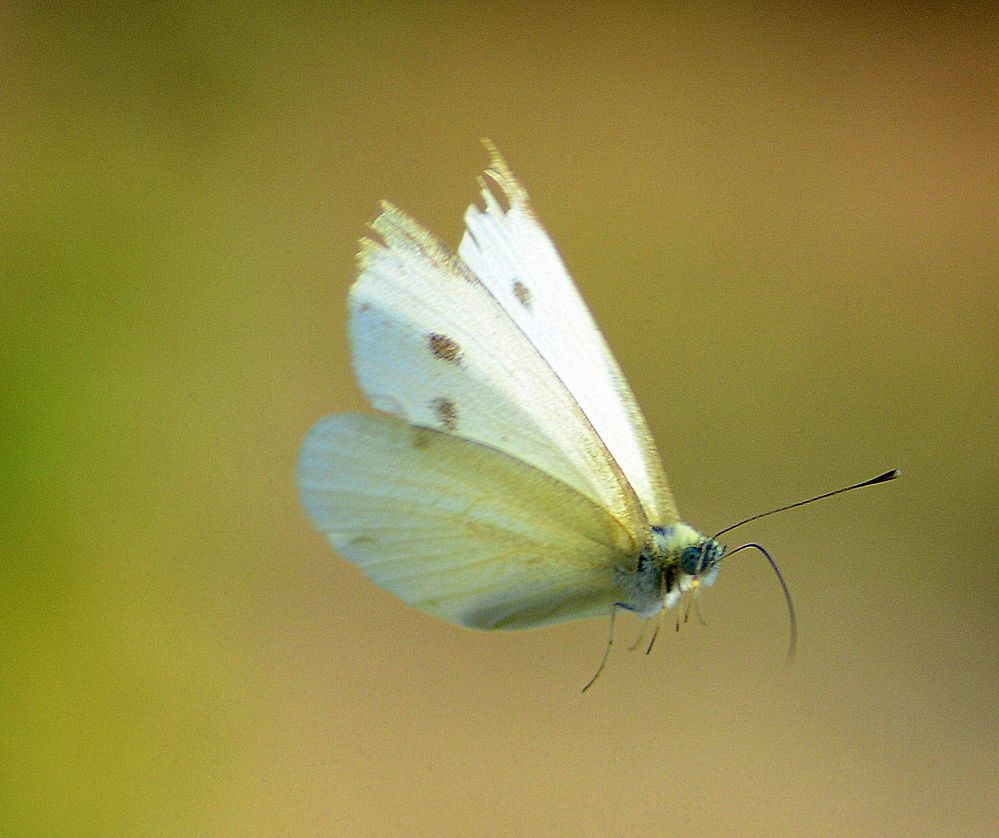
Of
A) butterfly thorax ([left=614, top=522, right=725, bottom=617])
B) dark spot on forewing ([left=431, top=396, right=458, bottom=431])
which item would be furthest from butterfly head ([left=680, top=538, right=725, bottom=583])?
dark spot on forewing ([left=431, top=396, right=458, bottom=431])

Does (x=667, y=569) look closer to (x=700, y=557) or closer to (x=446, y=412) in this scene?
(x=700, y=557)

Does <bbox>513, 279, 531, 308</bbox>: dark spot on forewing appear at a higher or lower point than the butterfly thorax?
higher

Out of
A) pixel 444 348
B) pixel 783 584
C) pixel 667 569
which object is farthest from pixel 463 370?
pixel 783 584

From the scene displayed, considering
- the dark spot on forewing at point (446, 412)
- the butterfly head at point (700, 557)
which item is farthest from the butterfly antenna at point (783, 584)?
the dark spot on forewing at point (446, 412)

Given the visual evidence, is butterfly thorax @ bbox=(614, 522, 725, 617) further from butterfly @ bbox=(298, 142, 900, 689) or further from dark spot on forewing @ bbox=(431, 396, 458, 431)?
Result: dark spot on forewing @ bbox=(431, 396, 458, 431)

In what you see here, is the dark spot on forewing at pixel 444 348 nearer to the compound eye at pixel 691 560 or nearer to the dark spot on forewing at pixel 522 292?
the dark spot on forewing at pixel 522 292

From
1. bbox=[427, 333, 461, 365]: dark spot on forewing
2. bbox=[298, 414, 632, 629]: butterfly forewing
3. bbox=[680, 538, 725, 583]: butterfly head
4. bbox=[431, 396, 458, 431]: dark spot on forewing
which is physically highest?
bbox=[427, 333, 461, 365]: dark spot on forewing

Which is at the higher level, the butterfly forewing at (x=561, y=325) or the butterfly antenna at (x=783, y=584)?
the butterfly forewing at (x=561, y=325)
